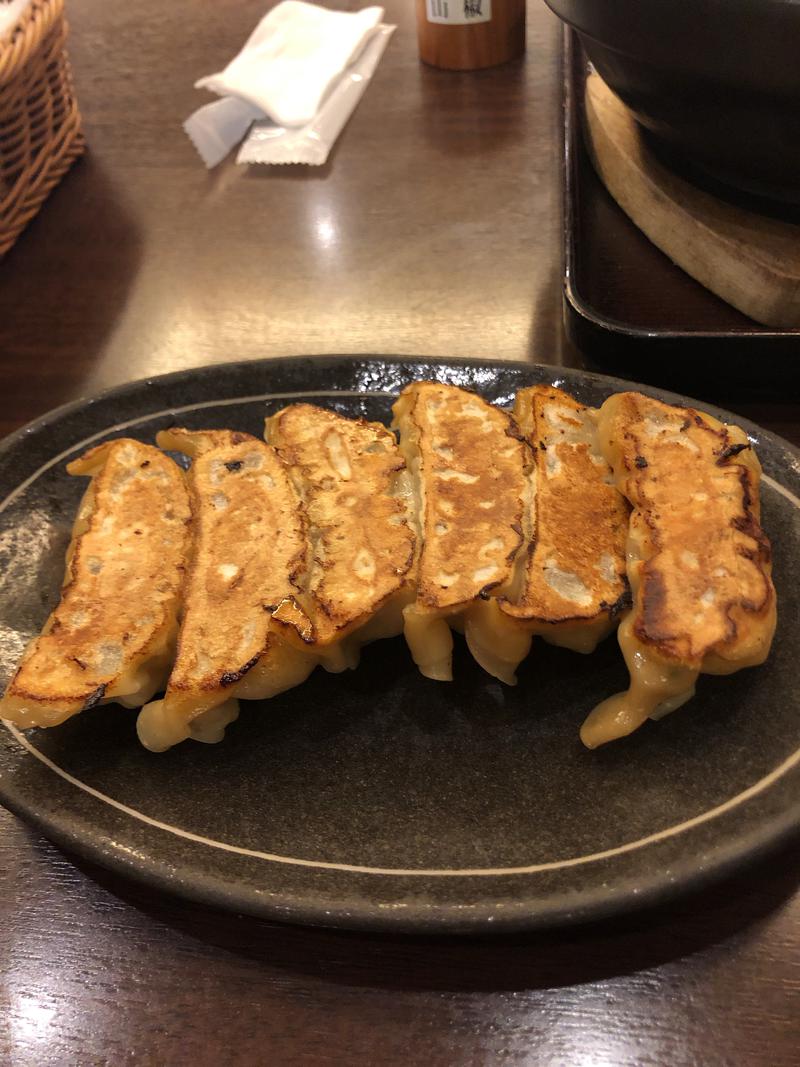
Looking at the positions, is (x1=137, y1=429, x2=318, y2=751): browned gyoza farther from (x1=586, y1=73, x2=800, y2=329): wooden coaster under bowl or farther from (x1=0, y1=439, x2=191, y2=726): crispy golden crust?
(x1=586, y1=73, x2=800, y2=329): wooden coaster under bowl

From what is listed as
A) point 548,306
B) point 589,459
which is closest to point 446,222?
point 548,306

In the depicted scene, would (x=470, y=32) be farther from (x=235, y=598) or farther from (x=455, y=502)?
(x=235, y=598)

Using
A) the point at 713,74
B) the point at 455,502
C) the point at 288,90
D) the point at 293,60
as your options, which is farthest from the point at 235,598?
the point at 293,60

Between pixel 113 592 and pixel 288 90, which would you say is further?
pixel 288 90

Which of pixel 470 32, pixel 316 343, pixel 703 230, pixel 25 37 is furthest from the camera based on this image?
pixel 470 32

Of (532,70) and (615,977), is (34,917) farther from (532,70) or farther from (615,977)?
(532,70)

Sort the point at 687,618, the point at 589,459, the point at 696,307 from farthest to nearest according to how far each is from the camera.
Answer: the point at 696,307
the point at 589,459
the point at 687,618

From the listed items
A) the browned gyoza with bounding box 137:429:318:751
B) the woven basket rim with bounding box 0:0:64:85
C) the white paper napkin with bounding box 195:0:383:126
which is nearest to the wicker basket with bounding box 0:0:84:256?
the woven basket rim with bounding box 0:0:64:85
